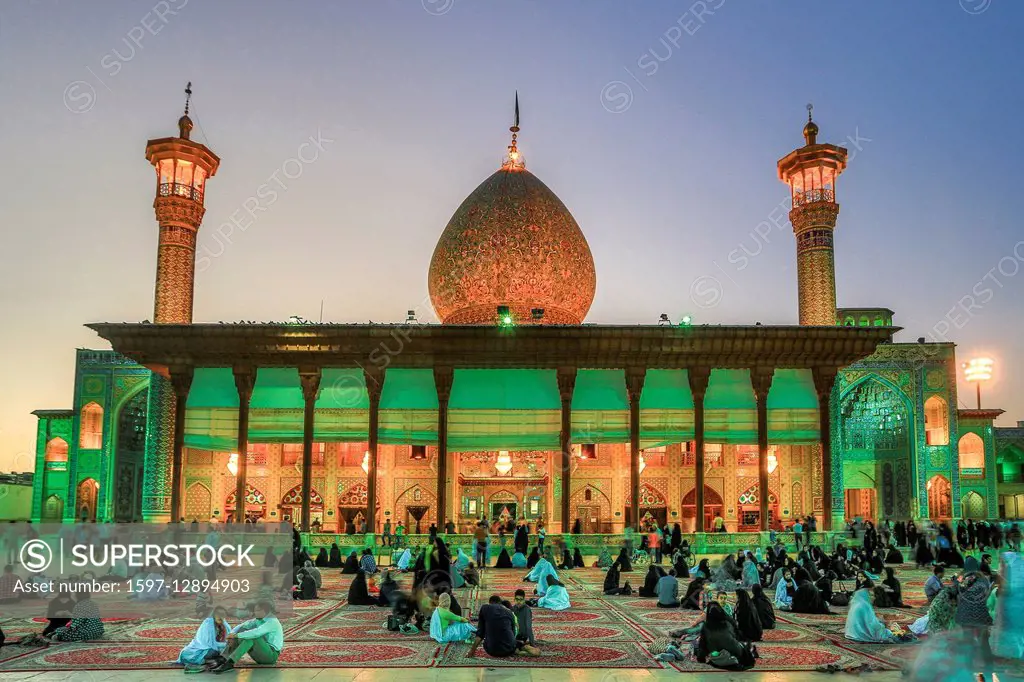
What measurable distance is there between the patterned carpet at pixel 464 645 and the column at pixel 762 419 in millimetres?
9939

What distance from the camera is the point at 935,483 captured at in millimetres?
35750

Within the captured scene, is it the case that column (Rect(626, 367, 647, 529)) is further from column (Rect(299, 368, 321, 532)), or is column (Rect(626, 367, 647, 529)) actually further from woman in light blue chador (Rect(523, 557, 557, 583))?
column (Rect(299, 368, 321, 532))

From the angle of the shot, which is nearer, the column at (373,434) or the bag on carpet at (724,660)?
the bag on carpet at (724,660)

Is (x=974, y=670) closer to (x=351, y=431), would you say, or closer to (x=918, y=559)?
(x=918, y=559)

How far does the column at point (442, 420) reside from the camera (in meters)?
25.2

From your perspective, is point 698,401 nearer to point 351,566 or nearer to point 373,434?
point 373,434

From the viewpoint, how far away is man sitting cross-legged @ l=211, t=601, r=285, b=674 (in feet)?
32.0

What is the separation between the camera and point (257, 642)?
990 centimetres

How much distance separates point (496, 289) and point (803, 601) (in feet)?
53.7

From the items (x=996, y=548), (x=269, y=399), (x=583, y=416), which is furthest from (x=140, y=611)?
(x=996, y=548)

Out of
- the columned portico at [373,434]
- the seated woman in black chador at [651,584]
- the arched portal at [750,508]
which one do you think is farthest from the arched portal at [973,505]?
the seated woman in black chador at [651,584]

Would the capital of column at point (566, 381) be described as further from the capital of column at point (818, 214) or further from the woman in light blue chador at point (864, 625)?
the woman in light blue chador at point (864, 625)

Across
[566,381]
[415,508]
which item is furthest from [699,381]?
[415,508]

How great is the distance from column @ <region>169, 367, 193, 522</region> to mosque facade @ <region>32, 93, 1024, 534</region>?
0.05 meters
